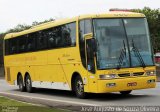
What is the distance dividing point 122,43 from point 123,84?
5.25ft

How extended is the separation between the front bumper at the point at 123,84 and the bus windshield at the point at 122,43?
53 cm

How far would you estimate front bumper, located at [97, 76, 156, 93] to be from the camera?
60.7 ft

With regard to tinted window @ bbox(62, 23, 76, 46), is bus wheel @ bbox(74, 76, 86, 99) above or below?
below

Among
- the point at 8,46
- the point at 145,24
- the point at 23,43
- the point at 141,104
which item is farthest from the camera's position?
the point at 8,46

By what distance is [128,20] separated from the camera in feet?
65.2

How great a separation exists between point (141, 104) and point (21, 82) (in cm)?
1344

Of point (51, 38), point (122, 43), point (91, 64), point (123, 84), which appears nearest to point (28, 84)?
point (51, 38)

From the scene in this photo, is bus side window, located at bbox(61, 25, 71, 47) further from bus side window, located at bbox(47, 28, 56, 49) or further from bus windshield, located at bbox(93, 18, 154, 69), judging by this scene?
bus windshield, located at bbox(93, 18, 154, 69)

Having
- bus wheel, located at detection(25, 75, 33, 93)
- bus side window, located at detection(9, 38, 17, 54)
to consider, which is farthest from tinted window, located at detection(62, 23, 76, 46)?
bus side window, located at detection(9, 38, 17, 54)

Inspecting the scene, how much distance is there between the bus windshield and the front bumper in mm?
533

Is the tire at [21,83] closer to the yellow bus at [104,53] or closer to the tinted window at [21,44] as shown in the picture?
the tinted window at [21,44]

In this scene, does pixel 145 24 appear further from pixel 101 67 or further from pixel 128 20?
pixel 101 67

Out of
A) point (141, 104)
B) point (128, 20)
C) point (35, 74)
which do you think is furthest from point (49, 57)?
point (141, 104)

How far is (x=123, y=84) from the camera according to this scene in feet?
61.4
